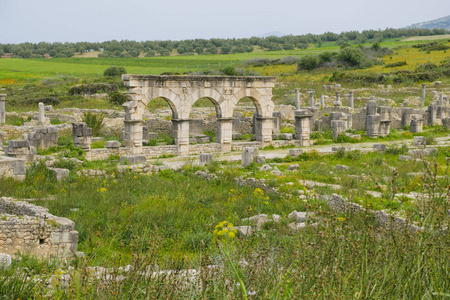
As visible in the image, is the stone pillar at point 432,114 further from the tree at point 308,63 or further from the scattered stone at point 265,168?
the tree at point 308,63

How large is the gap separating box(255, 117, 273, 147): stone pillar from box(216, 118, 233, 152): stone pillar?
1.62m

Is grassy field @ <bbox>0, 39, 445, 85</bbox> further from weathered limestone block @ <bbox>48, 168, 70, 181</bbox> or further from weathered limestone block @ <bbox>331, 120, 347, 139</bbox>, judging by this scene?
weathered limestone block @ <bbox>48, 168, 70, 181</bbox>

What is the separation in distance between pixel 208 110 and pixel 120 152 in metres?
10.5

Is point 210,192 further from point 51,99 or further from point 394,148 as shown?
point 51,99

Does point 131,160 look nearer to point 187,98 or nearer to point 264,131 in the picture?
point 187,98

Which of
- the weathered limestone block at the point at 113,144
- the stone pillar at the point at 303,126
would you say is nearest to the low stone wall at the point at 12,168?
the weathered limestone block at the point at 113,144

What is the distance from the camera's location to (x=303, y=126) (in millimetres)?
22625

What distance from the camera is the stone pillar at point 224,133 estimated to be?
845 inches

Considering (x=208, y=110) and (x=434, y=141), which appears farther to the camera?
(x=208, y=110)

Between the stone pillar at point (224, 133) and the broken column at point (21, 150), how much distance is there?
24.2ft

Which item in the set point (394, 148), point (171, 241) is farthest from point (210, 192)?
point (394, 148)

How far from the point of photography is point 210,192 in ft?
45.1

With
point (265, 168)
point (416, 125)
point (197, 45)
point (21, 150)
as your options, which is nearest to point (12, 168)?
point (21, 150)

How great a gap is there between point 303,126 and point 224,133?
3.60m
